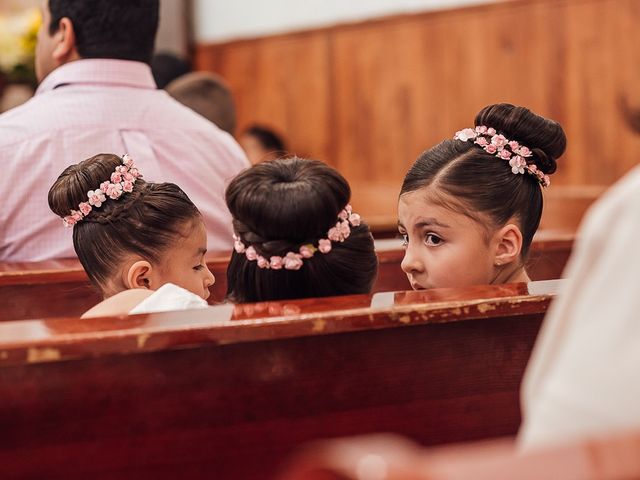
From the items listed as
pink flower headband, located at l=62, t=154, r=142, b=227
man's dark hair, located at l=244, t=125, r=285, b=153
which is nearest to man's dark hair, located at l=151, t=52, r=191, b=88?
man's dark hair, located at l=244, t=125, r=285, b=153

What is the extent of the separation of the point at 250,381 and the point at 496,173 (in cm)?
100

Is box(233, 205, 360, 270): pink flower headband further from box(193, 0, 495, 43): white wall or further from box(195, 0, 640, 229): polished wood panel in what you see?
box(193, 0, 495, 43): white wall

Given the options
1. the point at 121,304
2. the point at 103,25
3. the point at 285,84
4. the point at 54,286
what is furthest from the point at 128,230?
the point at 285,84

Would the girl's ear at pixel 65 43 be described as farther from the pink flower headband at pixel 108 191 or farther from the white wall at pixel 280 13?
the white wall at pixel 280 13

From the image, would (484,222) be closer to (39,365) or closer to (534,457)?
(39,365)

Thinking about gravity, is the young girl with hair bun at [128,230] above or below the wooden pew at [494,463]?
below

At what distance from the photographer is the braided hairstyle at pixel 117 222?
2.11 meters

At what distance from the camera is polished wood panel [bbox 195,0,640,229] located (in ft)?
15.9

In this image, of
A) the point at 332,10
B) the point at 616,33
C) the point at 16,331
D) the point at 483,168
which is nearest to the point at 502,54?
the point at 616,33

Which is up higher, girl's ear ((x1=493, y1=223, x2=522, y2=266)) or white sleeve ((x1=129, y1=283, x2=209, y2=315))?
white sleeve ((x1=129, y1=283, x2=209, y2=315))

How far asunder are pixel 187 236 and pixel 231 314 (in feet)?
2.70

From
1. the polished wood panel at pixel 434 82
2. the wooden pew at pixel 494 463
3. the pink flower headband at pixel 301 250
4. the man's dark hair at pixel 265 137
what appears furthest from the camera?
the man's dark hair at pixel 265 137

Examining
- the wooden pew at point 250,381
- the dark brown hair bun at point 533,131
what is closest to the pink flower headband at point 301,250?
the wooden pew at point 250,381

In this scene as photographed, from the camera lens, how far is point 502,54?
526 cm
